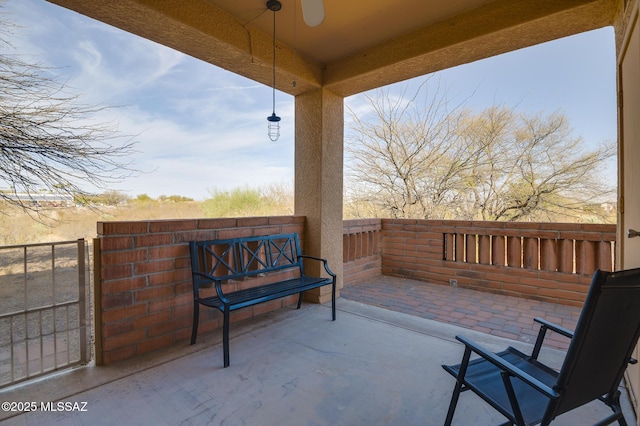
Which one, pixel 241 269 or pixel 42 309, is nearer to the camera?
pixel 42 309

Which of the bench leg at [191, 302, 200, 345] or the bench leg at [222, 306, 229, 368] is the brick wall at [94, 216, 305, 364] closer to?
the bench leg at [191, 302, 200, 345]

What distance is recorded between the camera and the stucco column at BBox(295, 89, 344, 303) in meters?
Answer: 3.69

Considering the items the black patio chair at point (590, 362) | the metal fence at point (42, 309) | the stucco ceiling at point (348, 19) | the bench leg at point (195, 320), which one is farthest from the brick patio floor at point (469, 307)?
the stucco ceiling at point (348, 19)

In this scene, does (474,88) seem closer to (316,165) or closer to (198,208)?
(316,165)

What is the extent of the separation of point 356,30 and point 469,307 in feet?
10.5

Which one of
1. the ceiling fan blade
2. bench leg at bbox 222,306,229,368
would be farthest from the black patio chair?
the ceiling fan blade

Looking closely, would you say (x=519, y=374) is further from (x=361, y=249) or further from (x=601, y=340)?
(x=361, y=249)

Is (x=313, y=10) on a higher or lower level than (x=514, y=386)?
higher

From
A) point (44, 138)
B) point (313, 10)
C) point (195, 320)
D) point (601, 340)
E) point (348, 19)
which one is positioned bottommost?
point (195, 320)

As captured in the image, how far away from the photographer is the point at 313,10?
6.26 ft

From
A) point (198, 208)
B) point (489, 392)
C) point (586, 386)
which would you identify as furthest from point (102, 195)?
point (586, 386)

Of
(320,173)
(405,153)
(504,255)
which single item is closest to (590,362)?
(320,173)

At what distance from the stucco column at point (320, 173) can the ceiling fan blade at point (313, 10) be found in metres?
1.68

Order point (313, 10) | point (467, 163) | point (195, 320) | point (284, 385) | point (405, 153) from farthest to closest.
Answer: point (405, 153), point (467, 163), point (195, 320), point (284, 385), point (313, 10)
